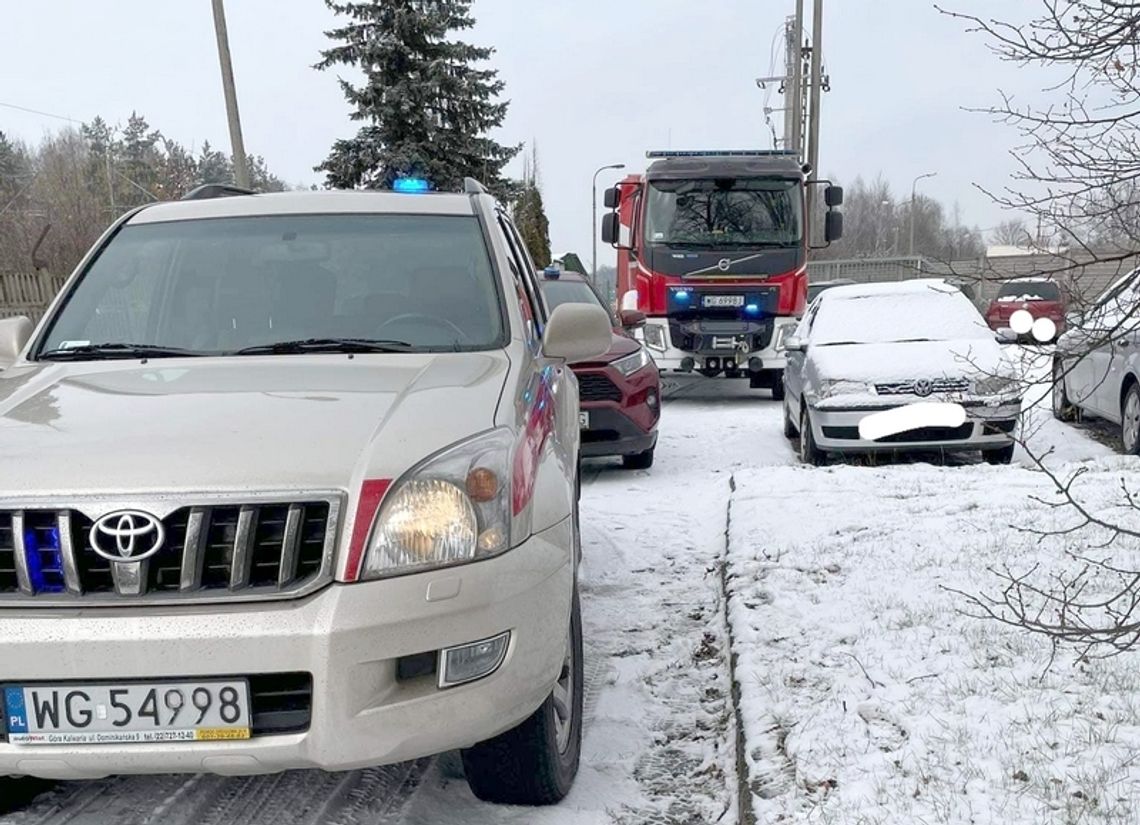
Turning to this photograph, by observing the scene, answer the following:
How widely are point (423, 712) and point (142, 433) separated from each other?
102 cm

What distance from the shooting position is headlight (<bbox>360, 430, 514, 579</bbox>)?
2.24 meters

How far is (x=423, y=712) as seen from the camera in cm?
226

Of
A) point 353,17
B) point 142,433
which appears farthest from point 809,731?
point 353,17

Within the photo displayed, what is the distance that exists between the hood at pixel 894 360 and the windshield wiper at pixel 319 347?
5.33 meters

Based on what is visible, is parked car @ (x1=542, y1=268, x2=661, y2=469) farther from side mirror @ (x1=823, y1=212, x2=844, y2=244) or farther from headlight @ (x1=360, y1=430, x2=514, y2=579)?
side mirror @ (x1=823, y1=212, x2=844, y2=244)

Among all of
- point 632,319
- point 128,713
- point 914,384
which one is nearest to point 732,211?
point 632,319

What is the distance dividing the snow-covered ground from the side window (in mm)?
1642

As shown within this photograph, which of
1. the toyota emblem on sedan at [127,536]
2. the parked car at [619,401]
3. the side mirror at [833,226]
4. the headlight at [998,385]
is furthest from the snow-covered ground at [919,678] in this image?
the side mirror at [833,226]

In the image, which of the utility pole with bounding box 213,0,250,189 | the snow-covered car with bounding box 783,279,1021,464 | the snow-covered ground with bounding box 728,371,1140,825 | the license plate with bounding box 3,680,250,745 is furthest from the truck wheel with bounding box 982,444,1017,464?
the utility pole with bounding box 213,0,250,189

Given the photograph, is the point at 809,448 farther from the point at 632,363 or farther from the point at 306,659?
the point at 306,659

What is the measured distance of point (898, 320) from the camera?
8688 millimetres

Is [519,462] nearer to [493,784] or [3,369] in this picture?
[493,784]

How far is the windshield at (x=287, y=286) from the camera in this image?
342 cm

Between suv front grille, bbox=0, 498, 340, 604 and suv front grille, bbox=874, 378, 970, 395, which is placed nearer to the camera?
suv front grille, bbox=0, 498, 340, 604
